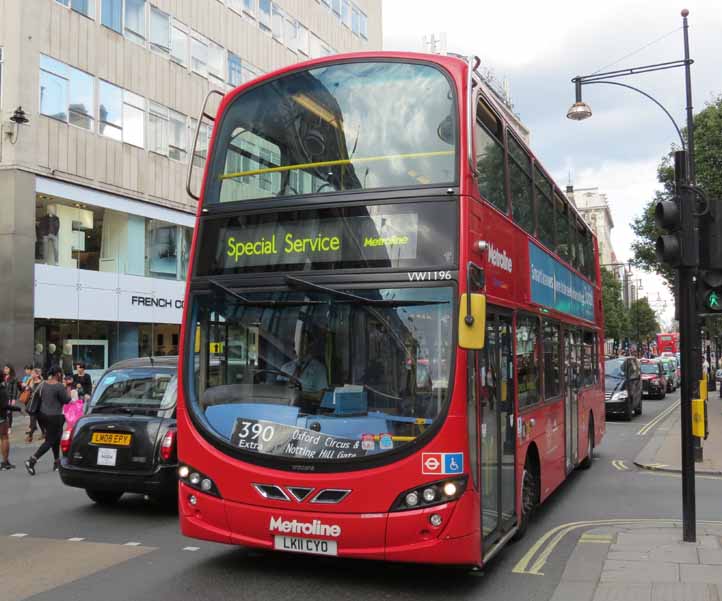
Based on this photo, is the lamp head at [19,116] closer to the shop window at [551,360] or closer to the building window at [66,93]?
the building window at [66,93]

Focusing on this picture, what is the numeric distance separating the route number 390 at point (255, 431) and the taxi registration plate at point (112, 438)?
127 inches

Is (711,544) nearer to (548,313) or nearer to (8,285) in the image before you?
(548,313)

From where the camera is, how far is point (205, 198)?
6.73m

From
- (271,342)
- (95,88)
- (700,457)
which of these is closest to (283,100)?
(271,342)

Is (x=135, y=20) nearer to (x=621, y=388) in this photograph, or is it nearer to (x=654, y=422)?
(x=621, y=388)

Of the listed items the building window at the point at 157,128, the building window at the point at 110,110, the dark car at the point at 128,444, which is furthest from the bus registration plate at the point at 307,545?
the building window at the point at 157,128

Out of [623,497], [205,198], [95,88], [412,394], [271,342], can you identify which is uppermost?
[95,88]

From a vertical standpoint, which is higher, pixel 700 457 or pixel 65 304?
pixel 65 304

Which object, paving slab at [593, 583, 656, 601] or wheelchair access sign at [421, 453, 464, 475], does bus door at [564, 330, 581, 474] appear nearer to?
paving slab at [593, 583, 656, 601]

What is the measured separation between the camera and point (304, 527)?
224 inches

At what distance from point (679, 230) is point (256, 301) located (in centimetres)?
392

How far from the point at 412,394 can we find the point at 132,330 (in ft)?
73.4

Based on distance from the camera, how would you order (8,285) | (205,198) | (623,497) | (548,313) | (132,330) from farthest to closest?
1. (132,330)
2. (8,285)
3. (623,497)
4. (548,313)
5. (205,198)

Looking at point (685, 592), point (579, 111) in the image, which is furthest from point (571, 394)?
point (579, 111)
